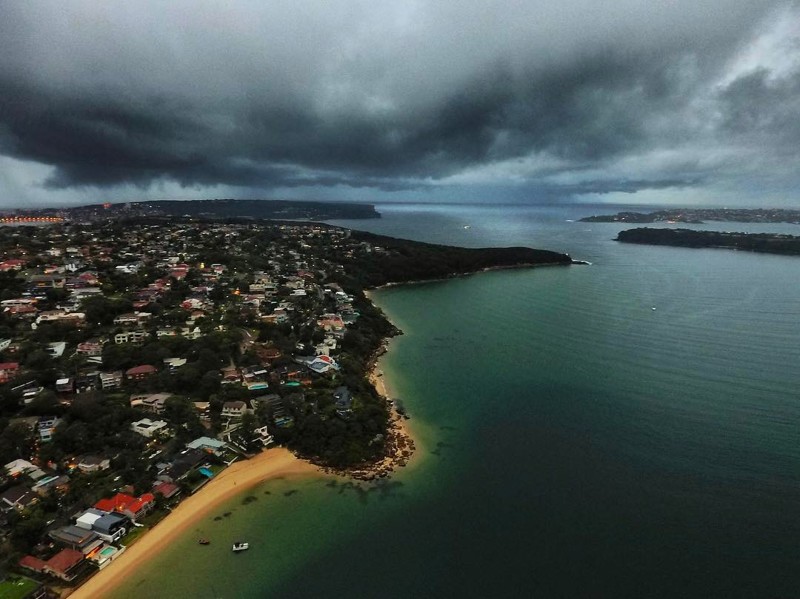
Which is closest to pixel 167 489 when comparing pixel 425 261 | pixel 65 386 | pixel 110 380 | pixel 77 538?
pixel 77 538

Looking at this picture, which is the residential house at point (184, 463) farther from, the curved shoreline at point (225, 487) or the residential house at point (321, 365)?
the residential house at point (321, 365)

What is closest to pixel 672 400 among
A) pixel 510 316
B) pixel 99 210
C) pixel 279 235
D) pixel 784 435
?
pixel 784 435

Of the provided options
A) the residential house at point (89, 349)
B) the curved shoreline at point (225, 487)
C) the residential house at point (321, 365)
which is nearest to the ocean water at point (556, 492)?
the curved shoreline at point (225, 487)

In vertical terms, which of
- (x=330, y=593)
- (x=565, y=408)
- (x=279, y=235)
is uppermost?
(x=279, y=235)

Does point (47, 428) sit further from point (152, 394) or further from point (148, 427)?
point (152, 394)

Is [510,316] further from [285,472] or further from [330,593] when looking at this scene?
[330,593]

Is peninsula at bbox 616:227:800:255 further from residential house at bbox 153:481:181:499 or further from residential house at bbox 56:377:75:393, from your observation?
residential house at bbox 56:377:75:393

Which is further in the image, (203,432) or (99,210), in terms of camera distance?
(99,210)

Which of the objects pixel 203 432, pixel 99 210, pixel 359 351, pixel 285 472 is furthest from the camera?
pixel 99 210
